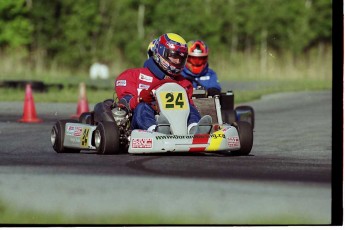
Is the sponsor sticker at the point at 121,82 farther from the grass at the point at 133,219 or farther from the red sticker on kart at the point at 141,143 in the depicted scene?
the grass at the point at 133,219

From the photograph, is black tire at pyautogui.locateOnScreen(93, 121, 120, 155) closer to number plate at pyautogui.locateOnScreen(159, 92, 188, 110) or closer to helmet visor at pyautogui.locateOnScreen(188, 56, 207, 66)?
number plate at pyautogui.locateOnScreen(159, 92, 188, 110)

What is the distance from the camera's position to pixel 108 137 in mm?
12805

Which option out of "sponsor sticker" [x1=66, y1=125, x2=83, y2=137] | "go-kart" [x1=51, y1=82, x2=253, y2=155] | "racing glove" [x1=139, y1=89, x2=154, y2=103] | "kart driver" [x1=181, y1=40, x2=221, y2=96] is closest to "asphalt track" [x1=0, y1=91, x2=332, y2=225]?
"go-kart" [x1=51, y1=82, x2=253, y2=155]

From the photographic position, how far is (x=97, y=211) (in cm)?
859

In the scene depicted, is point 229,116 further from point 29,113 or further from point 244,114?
point 29,113

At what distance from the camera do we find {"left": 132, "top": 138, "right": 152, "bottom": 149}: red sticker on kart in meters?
12.5

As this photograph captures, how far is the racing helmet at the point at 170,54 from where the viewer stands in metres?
13.8

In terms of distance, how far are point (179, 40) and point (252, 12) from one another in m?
40.9

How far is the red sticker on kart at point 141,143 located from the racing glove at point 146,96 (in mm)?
853

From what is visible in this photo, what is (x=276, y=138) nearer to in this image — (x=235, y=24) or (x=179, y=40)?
(x=179, y=40)

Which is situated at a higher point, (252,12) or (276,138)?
(252,12)

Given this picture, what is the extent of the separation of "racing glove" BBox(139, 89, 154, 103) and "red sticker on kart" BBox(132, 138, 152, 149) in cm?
85

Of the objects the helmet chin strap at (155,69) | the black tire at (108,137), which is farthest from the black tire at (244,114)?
the black tire at (108,137)

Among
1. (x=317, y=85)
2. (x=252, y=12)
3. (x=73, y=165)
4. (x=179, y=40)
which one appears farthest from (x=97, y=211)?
(x=252, y=12)
